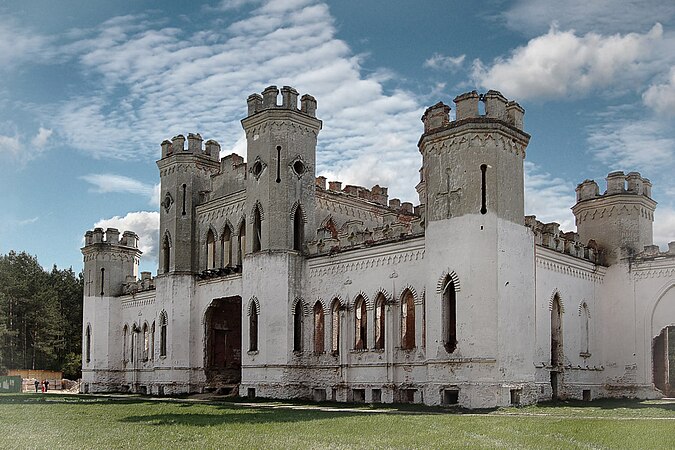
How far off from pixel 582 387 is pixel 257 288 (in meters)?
15.3

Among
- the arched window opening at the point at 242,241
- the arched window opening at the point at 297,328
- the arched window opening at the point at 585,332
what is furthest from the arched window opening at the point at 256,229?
the arched window opening at the point at 585,332

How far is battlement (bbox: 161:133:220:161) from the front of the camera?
45625mm

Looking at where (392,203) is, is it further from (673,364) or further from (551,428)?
(551,428)

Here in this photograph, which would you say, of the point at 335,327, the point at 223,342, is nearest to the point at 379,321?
the point at 335,327

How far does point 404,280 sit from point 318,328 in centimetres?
634

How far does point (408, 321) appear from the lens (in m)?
32.2

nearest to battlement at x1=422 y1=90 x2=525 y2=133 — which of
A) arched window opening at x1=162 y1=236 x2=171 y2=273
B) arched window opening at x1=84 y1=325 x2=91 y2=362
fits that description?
arched window opening at x1=162 y1=236 x2=171 y2=273

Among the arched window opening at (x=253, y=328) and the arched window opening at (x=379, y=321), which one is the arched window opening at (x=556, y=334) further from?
the arched window opening at (x=253, y=328)

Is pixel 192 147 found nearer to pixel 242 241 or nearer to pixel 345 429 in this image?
pixel 242 241

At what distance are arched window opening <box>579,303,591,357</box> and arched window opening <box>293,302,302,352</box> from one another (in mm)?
12496

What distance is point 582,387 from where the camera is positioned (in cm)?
3384

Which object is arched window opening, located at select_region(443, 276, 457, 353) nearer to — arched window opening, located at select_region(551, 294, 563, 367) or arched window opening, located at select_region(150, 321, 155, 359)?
arched window opening, located at select_region(551, 294, 563, 367)

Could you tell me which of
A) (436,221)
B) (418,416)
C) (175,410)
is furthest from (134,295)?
(418,416)

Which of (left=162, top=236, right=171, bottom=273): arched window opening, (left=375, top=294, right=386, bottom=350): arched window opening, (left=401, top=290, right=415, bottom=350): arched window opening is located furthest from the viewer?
(left=162, top=236, right=171, bottom=273): arched window opening
